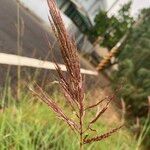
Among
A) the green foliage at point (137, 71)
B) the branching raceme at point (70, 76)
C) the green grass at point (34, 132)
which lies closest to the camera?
the branching raceme at point (70, 76)

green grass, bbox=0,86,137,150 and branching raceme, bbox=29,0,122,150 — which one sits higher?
branching raceme, bbox=29,0,122,150

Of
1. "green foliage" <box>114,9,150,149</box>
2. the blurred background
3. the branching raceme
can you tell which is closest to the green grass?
the blurred background

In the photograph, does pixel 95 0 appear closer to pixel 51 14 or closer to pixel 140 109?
pixel 140 109

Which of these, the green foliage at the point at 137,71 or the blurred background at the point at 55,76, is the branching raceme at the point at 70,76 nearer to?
the blurred background at the point at 55,76

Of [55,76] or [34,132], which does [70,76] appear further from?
[34,132]

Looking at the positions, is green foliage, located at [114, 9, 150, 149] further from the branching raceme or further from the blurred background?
the branching raceme

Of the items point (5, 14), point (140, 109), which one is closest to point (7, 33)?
point (5, 14)

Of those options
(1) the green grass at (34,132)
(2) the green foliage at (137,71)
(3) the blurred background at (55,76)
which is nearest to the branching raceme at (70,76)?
(3) the blurred background at (55,76)
